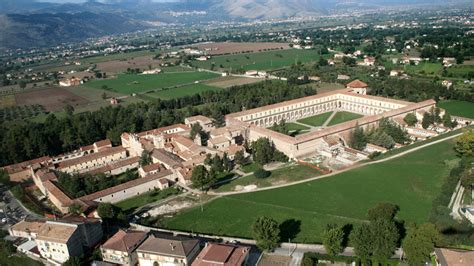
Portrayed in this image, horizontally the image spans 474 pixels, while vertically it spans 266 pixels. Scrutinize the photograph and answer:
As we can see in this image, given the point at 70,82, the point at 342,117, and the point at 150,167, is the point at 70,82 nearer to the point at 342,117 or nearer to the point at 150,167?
the point at 150,167

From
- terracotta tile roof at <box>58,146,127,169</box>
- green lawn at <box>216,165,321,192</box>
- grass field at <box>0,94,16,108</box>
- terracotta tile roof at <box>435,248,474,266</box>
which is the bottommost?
green lawn at <box>216,165,321,192</box>

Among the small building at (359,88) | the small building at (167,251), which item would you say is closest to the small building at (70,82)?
the small building at (359,88)

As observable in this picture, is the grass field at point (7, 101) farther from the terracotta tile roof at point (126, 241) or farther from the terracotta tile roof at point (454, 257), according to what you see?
the terracotta tile roof at point (454, 257)

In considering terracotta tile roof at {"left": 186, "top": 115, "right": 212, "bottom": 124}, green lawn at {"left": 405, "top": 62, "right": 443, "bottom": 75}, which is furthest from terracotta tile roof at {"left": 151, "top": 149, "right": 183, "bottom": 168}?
green lawn at {"left": 405, "top": 62, "right": 443, "bottom": 75}

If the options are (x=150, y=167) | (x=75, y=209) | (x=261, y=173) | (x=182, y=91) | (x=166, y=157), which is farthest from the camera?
(x=182, y=91)

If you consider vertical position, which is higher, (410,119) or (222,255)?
(410,119)

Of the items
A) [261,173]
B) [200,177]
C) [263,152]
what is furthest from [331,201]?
[200,177]

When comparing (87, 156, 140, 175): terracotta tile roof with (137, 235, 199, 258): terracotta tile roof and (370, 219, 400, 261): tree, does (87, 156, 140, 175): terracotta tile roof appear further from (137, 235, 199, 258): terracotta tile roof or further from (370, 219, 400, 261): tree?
(370, 219, 400, 261): tree
